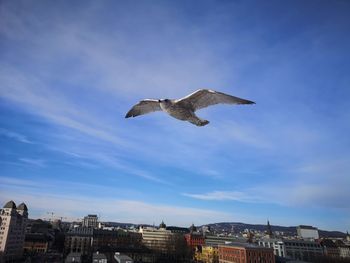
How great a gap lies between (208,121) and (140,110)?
319 cm

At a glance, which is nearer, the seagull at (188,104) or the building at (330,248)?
the seagull at (188,104)

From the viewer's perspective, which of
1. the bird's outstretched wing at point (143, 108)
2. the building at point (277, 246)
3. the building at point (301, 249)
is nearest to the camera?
the bird's outstretched wing at point (143, 108)

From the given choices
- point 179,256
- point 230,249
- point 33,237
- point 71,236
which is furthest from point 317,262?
point 33,237

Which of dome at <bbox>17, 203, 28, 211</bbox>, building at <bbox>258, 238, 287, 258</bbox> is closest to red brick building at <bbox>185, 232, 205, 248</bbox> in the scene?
building at <bbox>258, 238, 287, 258</bbox>

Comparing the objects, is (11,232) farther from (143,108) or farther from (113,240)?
(143,108)

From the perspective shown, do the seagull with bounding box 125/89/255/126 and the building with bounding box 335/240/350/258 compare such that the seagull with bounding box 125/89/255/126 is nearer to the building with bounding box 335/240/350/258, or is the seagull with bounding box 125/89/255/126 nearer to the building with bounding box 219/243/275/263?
the building with bounding box 219/243/275/263

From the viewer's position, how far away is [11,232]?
249 ft

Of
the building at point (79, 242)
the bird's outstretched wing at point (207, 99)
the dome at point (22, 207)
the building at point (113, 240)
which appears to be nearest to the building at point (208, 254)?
the building at point (113, 240)

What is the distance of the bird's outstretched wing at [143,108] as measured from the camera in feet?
41.5

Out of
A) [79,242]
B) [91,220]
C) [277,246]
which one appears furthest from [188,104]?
[91,220]

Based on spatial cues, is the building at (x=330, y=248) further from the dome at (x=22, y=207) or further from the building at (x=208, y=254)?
the dome at (x=22, y=207)

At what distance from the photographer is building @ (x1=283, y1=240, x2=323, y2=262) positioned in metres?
96.4

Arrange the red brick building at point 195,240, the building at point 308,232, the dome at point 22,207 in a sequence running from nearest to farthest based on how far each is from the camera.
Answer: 1. the dome at point 22,207
2. the red brick building at point 195,240
3. the building at point 308,232

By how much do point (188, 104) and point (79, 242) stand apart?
95.1m
